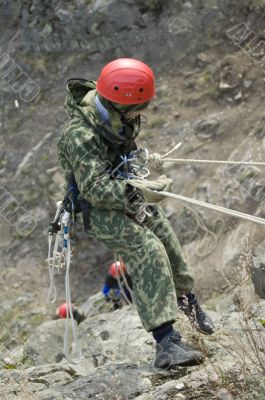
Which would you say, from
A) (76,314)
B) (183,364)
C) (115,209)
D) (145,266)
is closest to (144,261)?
(145,266)

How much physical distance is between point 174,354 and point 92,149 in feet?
5.44

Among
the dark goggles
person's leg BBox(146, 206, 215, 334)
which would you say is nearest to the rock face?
person's leg BBox(146, 206, 215, 334)

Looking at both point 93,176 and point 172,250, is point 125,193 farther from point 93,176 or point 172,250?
→ point 172,250

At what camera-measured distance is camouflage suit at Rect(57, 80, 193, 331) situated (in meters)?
4.75

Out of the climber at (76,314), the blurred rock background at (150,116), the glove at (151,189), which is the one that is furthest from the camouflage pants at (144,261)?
the climber at (76,314)

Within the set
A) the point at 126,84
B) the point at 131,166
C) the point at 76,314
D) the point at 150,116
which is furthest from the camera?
the point at 150,116

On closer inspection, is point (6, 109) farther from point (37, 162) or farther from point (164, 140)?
point (164, 140)

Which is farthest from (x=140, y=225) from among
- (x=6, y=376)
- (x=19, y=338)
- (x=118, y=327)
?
(x=19, y=338)

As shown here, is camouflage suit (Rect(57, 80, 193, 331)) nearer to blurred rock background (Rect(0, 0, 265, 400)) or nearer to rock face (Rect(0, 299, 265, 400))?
rock face (Rect(0, 299, 265, 400))

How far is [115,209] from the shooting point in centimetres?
490

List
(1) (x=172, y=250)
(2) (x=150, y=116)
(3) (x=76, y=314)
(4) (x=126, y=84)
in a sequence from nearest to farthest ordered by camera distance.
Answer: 1. (4) (x=126, y=84)
2. (1) (x=172, y=250)
3. (3) (x=76, y=314)
4. (2) (x=150, y=116)

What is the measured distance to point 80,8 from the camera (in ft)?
54.3

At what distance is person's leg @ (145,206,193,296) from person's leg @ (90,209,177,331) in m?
0.38

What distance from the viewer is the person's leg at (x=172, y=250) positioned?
17.4 feet
